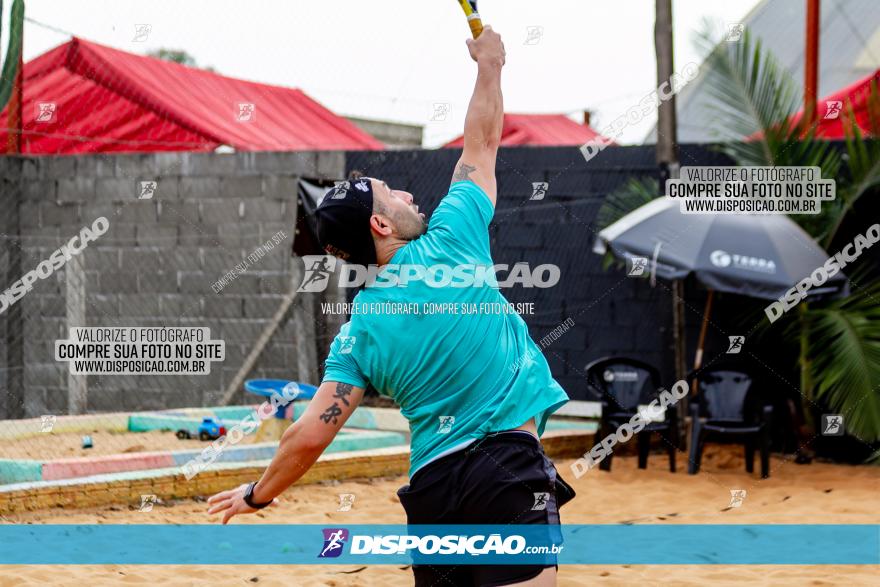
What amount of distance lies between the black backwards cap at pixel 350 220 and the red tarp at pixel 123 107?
9.04 m

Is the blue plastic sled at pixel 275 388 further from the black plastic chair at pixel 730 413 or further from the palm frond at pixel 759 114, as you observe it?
the palm frond at pixel 759 114

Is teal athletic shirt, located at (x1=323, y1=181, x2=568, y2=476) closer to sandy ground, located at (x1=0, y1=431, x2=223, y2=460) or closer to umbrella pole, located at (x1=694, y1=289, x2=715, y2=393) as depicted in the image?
sandy ground, located at (x1=0, y1=431, x2=223, y2=460)

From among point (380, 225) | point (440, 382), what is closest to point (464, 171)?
point (380, 225)

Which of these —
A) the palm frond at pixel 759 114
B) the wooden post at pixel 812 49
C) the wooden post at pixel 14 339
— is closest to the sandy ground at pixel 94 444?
the wooden post at pixel 14 339

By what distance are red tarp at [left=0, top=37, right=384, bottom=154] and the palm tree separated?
5517 mm

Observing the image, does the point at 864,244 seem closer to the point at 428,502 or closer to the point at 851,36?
the point at 428,502

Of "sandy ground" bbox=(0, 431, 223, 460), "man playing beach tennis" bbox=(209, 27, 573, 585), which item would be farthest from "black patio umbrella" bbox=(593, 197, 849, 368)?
"man playing beach tennis" bbox=(209, 27, 573, 585)

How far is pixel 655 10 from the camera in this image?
926cm

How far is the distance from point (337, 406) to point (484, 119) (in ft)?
3.33

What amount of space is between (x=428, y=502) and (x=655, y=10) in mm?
7138

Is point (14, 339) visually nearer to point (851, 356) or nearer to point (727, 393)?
point (727, 393)

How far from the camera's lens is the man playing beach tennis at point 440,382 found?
9.70 ft

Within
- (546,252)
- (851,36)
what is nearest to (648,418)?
(546,252)

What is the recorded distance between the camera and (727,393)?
28.3 ft
